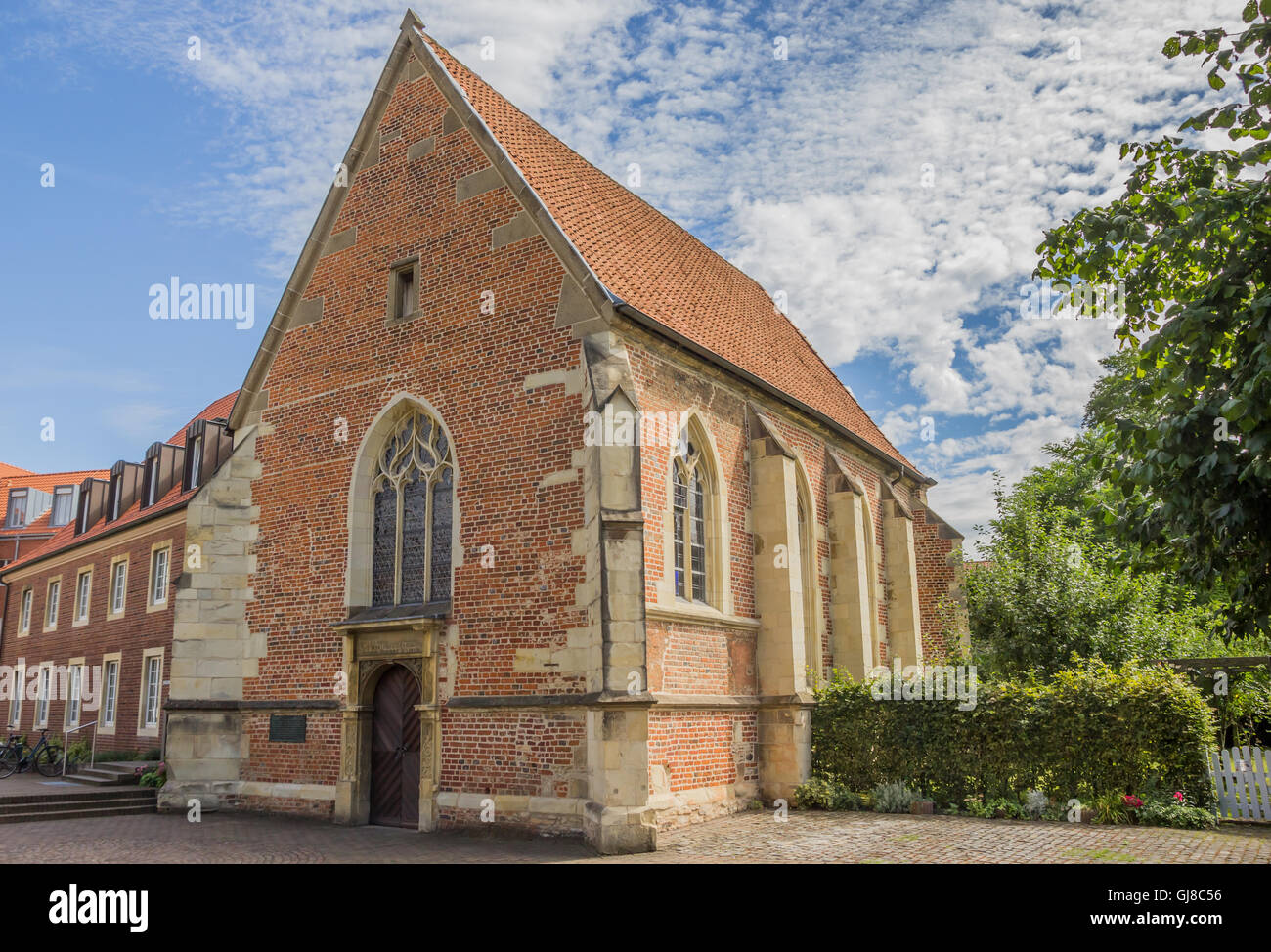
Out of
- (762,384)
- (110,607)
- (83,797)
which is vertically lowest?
(83,797)

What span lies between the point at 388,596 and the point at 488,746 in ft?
11.1

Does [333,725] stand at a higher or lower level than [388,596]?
lower

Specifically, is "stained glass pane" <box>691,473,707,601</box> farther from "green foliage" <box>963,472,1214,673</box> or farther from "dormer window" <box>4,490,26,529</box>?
"dormer window" <box>4,490,26,529</box>

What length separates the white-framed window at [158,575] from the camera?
902 inches

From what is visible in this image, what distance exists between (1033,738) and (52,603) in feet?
91.6

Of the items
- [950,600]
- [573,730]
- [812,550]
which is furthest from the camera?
[950,600]

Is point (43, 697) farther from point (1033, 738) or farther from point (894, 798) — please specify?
point (1033, 738)

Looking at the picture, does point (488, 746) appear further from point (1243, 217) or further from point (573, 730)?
point (1243, 217)

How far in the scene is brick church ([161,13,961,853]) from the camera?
12.2 metres

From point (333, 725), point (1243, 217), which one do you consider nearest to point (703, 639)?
point (333, 725)

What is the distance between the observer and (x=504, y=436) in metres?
13.4

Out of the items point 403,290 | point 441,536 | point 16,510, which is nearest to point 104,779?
point 441,536

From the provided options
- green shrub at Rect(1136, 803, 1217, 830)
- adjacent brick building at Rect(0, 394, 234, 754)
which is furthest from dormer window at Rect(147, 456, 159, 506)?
green shrub at Rect(1136, 803, 1217, 830)

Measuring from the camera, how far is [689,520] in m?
14.5
